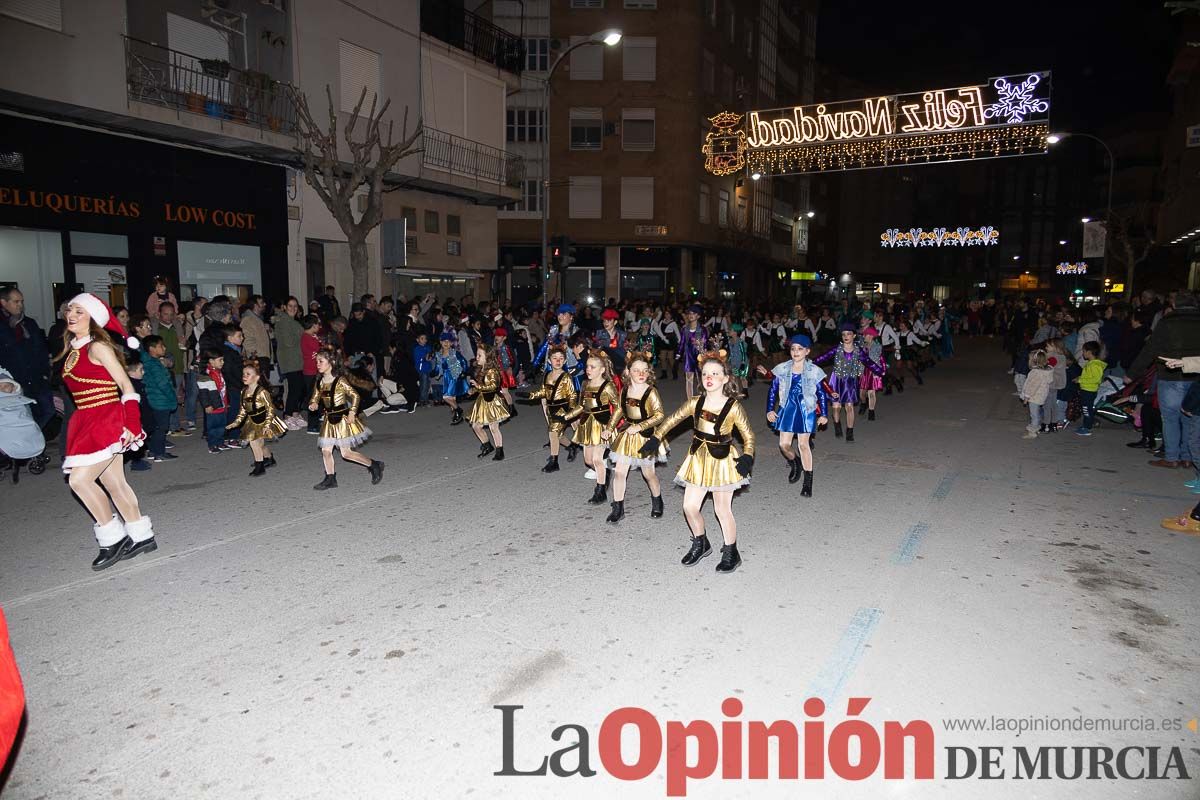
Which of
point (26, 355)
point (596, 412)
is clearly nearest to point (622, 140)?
point (26, 355)

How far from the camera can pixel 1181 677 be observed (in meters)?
4.19

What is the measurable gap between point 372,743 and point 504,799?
74cm

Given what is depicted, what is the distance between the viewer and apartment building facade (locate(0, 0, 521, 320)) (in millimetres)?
14125

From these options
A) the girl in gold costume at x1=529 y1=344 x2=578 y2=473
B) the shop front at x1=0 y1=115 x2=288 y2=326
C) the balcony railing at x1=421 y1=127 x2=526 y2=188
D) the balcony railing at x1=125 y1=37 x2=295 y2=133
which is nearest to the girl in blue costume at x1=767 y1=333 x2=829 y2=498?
the girl in gold costume at x1=529 y1=344 x2=578 y2=473

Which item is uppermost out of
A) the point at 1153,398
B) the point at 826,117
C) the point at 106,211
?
the point at 826,117

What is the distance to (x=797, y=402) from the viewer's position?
851 cm

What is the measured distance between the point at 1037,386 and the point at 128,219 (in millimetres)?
17338

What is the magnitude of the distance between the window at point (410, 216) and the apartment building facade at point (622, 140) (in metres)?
12.8

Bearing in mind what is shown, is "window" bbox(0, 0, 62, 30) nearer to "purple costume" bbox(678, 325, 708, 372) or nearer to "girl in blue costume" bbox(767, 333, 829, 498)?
"purple costume" bbox(678, 325, 708, 372)

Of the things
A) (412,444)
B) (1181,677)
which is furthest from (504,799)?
(412,444)

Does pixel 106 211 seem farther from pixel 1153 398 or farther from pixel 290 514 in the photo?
pixel 1153 398

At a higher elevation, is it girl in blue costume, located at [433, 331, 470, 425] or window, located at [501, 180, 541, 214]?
window, located at [501, 180, 541, 214]

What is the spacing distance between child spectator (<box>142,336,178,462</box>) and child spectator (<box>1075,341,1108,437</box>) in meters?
13.3

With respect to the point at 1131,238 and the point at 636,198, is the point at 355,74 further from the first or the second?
the point at 1131,238
